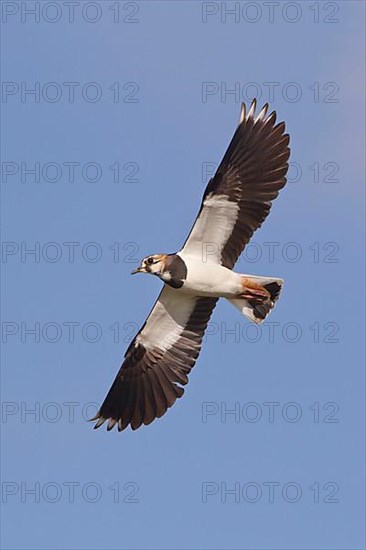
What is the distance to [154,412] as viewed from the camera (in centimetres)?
2683

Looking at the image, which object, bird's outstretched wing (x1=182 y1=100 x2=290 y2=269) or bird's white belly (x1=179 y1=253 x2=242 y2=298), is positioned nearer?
bird's white belly (x1=179 y1=253 x2=242 y2=298)

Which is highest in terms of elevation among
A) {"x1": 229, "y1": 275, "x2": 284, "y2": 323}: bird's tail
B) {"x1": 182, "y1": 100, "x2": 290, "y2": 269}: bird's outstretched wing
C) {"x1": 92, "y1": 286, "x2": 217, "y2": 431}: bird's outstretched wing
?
{"x1": 182, "y1": 100, "x2": 290, "y2": 269}: bird's outstretched wing

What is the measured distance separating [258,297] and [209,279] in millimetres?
845

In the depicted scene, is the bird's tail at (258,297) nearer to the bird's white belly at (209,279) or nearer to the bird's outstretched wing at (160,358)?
the bird's white belly at (209,279)

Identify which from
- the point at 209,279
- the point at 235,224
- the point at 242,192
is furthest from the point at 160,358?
the point at 242,192

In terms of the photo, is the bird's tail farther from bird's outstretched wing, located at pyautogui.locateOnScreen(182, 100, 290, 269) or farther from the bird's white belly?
bird's outstretched wing, located at pyautogui.locateOnScreen(182, 100, 290, 269)

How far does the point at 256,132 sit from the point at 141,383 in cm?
443

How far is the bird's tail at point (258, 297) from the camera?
25797 mm

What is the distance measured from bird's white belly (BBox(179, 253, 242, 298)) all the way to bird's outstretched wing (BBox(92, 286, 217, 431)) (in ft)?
3.04

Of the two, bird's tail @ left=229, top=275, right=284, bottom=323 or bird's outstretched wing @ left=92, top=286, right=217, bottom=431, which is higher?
bird's tail @ left=229, top=275, right=284, bottom=323

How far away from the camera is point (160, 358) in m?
27.0

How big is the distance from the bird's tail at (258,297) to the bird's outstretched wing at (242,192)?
18.8 inches

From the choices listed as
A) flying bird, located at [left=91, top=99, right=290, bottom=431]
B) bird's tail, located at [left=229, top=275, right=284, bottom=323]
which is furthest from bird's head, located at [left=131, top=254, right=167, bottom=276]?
bird's tail, located at [left=229, top=275, right=284, bottom=323]

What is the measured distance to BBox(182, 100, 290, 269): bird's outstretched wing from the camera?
1015 inches
